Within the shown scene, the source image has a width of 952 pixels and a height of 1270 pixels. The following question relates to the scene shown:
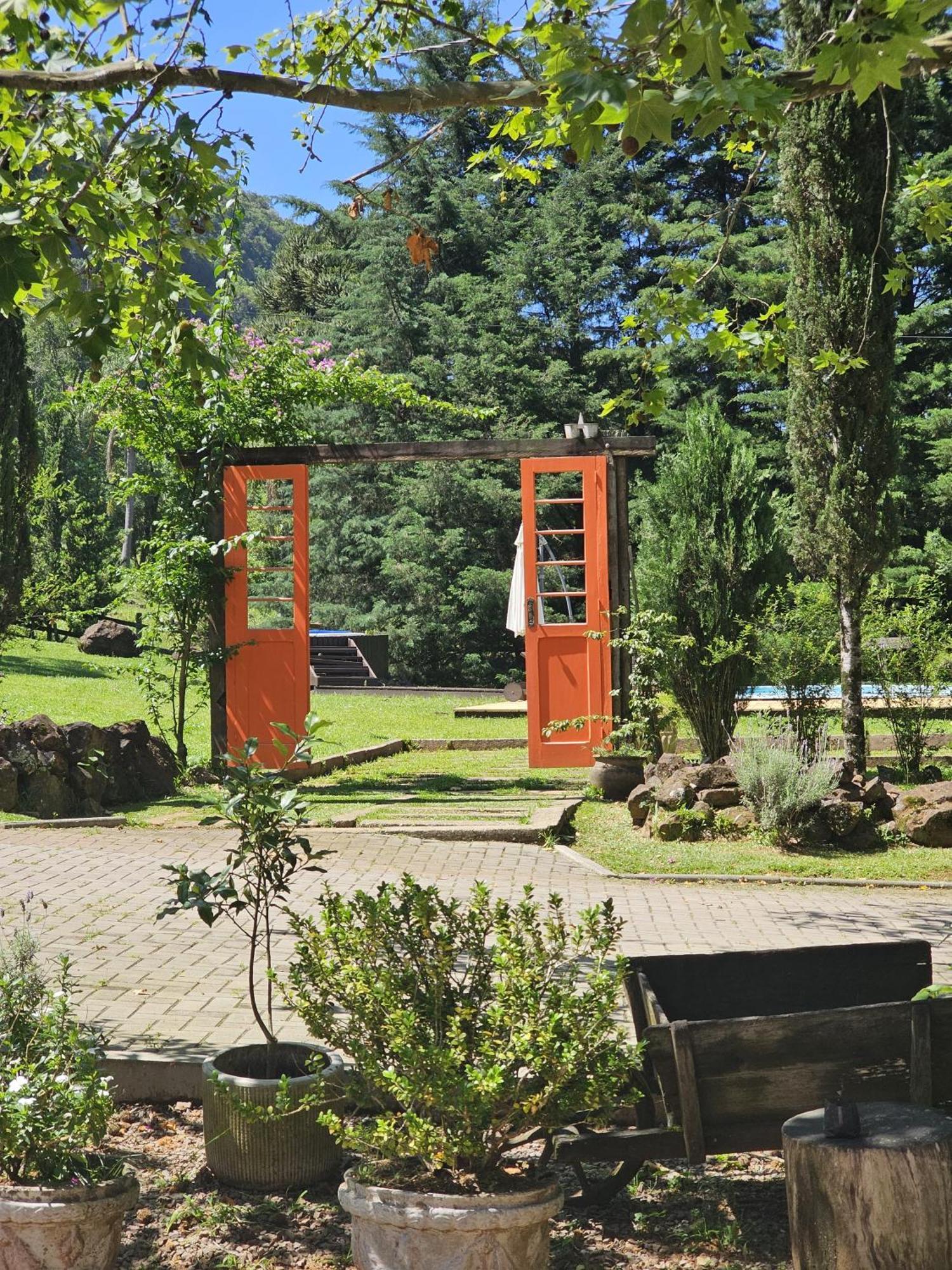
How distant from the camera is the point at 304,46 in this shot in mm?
7051

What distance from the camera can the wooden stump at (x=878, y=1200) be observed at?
9.36 ft

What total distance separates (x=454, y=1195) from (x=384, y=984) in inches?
19.5

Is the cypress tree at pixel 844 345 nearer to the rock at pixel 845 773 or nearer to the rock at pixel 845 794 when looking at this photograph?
the rock at pixel 845 773

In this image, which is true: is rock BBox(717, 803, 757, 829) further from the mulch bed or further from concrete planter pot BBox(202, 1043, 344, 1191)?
concrete planter pot BBox(202, 1043, 344, 1191)

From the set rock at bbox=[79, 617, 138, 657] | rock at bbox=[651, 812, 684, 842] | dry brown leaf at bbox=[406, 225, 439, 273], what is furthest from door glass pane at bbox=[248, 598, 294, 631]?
dry brown leaf at bbox=[406, 225, 439, 273]

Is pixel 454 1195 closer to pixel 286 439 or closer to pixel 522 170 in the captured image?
pixel 522 170

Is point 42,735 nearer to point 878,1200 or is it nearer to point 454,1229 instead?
point 454,1229

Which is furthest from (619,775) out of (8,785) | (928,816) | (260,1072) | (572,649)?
(260,1072)

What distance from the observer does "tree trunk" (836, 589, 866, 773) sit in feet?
36.3

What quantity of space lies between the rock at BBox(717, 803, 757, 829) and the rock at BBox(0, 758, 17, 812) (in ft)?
18.3

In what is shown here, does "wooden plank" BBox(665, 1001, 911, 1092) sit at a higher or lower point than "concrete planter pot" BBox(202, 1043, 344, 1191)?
higher

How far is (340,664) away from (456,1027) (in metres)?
24.9

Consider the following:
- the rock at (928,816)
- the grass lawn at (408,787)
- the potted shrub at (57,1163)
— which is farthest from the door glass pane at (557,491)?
the potted shrub at (57,1163)

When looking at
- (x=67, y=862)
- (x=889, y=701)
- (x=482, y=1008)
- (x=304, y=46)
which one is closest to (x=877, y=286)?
(x=889, y=701)
